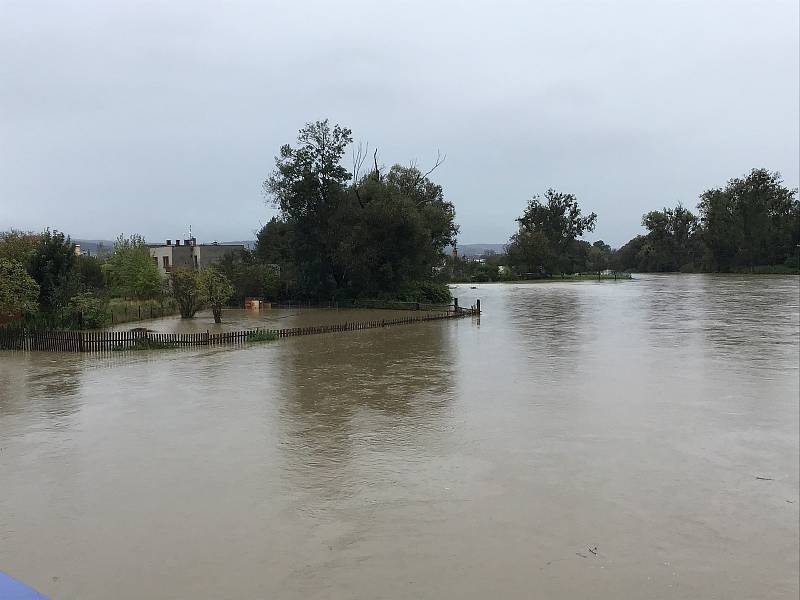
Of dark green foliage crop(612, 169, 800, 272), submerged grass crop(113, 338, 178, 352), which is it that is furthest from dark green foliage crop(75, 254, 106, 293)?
dark green foliage crop(612, 169, 800, 272)

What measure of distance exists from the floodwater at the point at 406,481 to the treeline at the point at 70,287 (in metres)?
7.32

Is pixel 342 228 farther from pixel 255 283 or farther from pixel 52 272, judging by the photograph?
pixel 52 272

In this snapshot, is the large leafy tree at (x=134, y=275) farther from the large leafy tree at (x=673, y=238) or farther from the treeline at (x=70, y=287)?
the large leafy tree at (x=673, y=238)

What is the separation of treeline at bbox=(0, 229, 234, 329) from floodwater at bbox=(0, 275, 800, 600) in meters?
7.32

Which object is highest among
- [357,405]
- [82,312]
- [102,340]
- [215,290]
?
[215,290]

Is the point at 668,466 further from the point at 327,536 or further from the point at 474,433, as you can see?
the point at 327,536

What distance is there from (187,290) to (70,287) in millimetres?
6498

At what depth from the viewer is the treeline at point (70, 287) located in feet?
74.3

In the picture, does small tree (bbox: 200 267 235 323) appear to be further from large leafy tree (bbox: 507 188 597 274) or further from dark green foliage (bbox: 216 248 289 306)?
large leafy tree (bbox: 507 188 597 274)

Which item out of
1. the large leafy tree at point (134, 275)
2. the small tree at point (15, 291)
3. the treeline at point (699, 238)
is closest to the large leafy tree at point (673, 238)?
the treeline at point (699, 238)

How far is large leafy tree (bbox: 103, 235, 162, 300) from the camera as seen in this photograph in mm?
37969

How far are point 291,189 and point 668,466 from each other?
1283 inches

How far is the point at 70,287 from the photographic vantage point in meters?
25.2

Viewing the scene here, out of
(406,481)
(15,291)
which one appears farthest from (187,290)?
(406,481)
